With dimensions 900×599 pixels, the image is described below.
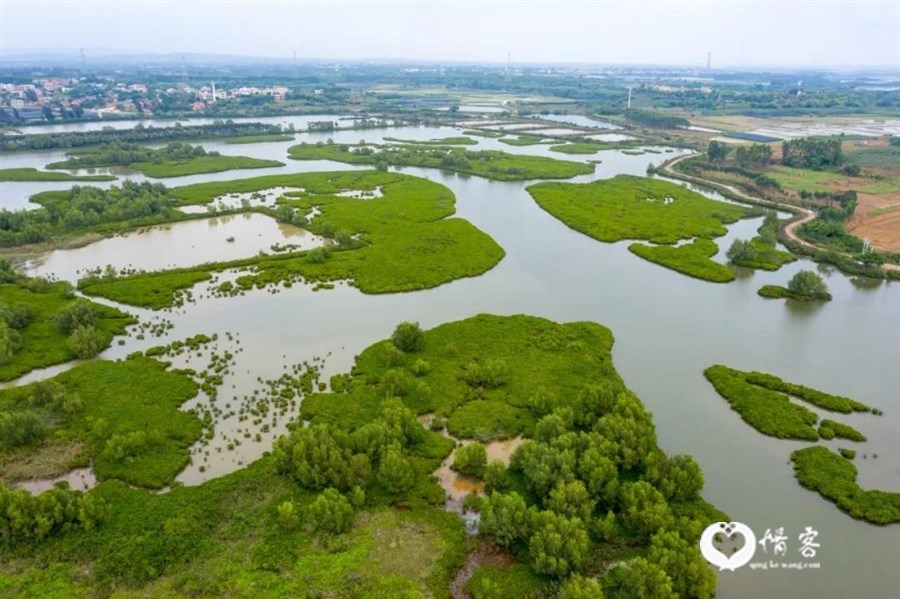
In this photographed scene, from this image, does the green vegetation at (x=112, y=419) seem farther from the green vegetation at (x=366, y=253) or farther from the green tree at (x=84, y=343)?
the green vegetation at (x=366, y=253)

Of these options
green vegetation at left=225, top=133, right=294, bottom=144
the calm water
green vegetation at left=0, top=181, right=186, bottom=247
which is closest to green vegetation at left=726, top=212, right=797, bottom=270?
the calm water

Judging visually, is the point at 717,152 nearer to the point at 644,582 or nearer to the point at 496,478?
the point at 496,478

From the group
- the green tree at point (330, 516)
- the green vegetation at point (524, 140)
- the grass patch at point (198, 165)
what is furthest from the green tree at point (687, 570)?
the green vegetation at point (524, 140)

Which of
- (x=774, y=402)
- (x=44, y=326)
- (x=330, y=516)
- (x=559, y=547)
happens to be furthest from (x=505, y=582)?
(x=44, y=326)

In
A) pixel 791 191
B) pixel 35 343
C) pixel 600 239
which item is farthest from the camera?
pixel 791 191

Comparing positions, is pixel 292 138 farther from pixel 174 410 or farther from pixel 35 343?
pixel 174 410

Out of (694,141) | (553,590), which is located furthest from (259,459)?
(694,141)
